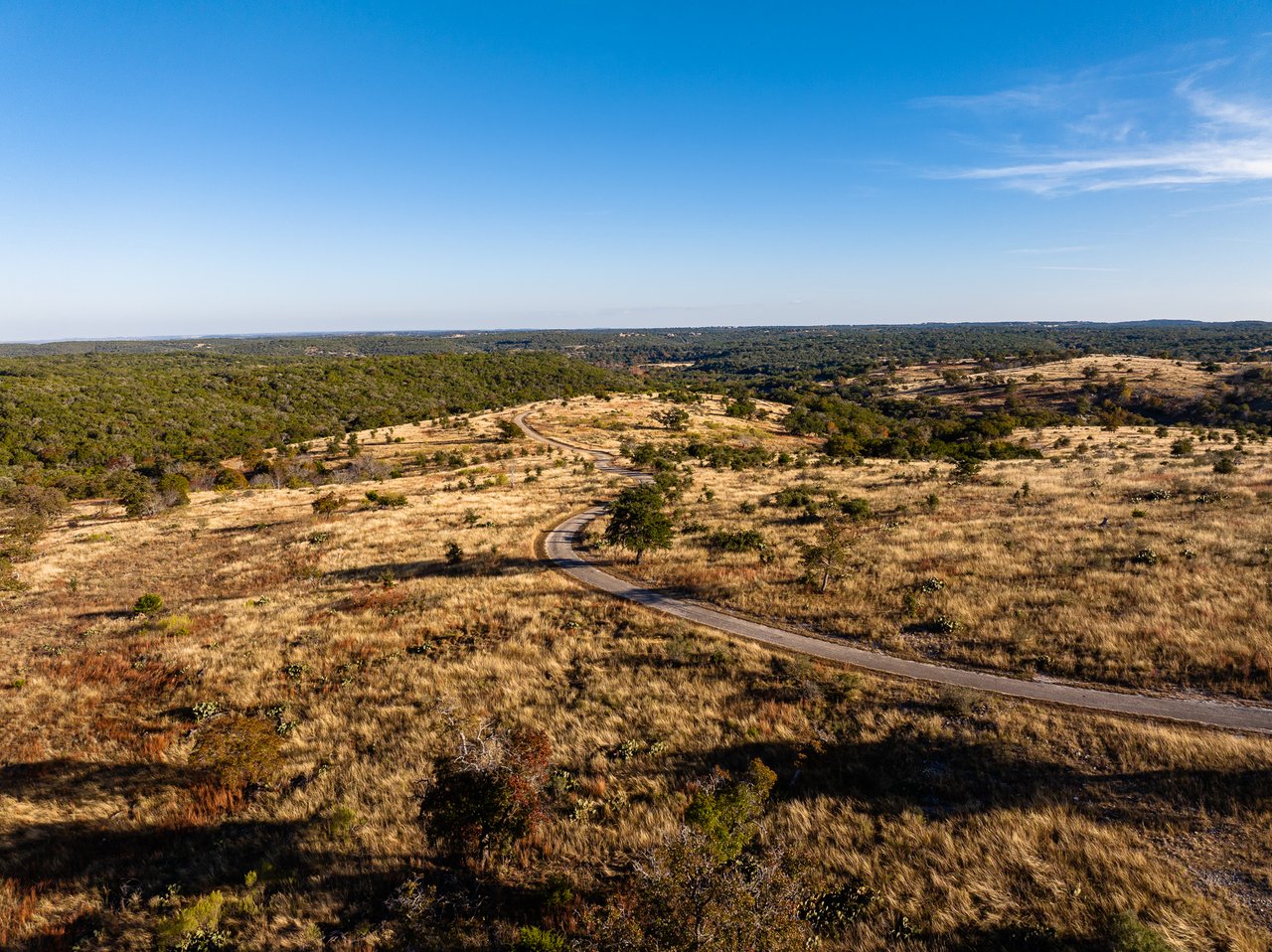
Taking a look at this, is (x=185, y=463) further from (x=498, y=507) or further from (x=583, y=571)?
(x=583, y=571)

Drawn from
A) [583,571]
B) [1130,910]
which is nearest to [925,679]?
[1130,910]

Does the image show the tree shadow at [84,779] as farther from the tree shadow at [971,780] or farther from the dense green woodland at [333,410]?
the dense green woodland at [333,410]

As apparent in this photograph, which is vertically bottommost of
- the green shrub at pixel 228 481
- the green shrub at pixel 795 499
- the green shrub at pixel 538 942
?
the green shrub at pixel 228 481

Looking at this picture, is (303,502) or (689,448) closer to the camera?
(303,502)

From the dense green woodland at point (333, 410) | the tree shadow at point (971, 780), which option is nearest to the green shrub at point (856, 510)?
the tree shadow at point (971, 780)

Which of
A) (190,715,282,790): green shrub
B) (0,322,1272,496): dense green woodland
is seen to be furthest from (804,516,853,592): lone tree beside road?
(0,322,1272,496): dense green woodland

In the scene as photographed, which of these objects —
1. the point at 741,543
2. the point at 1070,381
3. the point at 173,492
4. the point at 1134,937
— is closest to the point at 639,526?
the point at 741,543

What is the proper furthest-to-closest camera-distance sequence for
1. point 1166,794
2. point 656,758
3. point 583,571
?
point 583,571 < point 656,758 < point 1166,794
